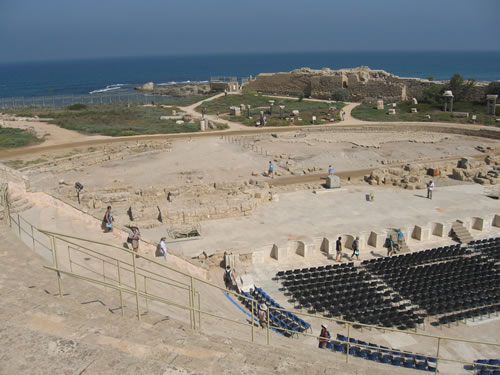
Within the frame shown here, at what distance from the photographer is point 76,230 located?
1855 centimetres

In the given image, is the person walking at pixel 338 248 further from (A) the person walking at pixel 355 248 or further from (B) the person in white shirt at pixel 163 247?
(B) the person in white shirt at pixel 163 247

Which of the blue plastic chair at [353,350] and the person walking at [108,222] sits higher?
the person walking at [108,222]

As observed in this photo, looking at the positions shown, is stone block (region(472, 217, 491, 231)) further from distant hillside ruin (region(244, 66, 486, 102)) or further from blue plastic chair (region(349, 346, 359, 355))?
distant hillside ruin (region(244, 66, 486, 102))

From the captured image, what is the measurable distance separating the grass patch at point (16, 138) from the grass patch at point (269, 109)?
2249 cm

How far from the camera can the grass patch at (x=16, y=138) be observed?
40.8 metres

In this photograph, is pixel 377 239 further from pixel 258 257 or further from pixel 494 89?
pixel 494 89

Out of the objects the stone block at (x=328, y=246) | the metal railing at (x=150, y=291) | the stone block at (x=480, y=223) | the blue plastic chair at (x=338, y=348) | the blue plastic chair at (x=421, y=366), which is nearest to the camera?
the metal railing at (x=150, y=291)

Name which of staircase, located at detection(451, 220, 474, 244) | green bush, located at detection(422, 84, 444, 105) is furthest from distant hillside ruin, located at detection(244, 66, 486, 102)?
staircase, located at detection(451, 220, 474, 244)

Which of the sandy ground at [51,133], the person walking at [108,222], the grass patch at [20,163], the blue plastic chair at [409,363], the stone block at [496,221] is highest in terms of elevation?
the sandy ground at [51,133]

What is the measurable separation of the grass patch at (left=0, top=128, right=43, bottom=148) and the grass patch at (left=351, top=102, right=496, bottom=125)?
118ft

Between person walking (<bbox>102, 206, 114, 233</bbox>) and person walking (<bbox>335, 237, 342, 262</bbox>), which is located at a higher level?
person walking (<bbox>102, 206, 114, 233</bbox>)

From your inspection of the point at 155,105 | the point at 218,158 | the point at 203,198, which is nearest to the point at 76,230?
the point at 203,198

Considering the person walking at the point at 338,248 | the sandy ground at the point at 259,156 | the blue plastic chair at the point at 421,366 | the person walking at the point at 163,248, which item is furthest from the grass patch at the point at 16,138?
the blue plastic chair at the point at 421,366

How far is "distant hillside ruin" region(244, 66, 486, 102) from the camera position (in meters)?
66.1
